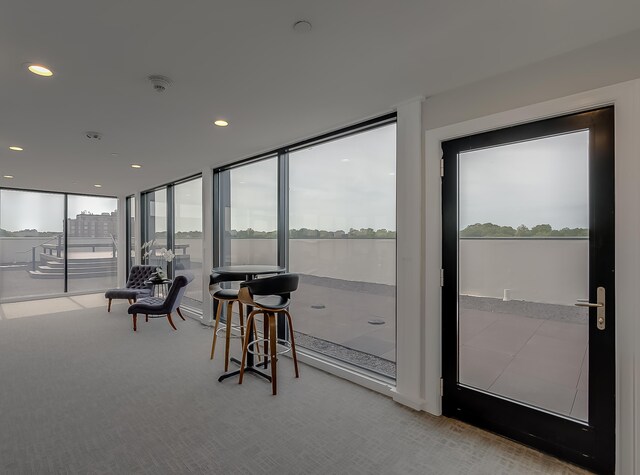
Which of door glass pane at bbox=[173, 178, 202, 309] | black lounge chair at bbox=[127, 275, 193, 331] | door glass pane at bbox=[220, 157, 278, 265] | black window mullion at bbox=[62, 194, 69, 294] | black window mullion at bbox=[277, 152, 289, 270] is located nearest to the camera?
black window mullion at bbox=[277, 152, 289, 270]

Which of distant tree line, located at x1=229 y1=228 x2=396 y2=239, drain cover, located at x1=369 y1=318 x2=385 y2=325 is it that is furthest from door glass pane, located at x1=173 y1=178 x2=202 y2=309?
drain cover, located at x1=369 y1=318 x2=385 y2=325

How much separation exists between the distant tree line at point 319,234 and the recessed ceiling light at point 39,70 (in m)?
2.57

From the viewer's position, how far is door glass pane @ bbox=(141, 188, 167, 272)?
21.9 ft

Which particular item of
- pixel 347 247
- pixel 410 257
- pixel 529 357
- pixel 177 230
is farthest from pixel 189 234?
pixel 529 357

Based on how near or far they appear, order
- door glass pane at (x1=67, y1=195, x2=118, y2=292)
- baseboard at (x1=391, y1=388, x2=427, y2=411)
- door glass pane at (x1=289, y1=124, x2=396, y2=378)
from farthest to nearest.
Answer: door glass pane at (x1=67, y1=195, x2=118, y2=292) → door glass pane at (x1=289, y1=124, x2=396, y2=378) → baseboard at (x1=391, y1=388, x2=427, y2=411)

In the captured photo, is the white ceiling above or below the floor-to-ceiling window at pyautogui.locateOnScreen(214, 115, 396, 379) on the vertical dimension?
above

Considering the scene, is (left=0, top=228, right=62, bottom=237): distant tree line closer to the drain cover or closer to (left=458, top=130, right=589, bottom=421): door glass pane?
the drain cover

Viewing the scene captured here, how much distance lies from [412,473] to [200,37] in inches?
109

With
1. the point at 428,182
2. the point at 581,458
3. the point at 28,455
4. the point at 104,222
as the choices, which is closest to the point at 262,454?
Answer: the point at 28,455

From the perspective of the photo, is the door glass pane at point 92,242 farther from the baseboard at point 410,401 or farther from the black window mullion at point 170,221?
the baseboard at point 410,401

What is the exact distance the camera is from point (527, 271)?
Result: 2174 mm

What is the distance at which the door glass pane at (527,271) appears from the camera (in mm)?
1966

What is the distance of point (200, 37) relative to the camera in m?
1.77

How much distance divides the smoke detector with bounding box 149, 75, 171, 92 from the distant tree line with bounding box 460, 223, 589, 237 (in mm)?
2421
